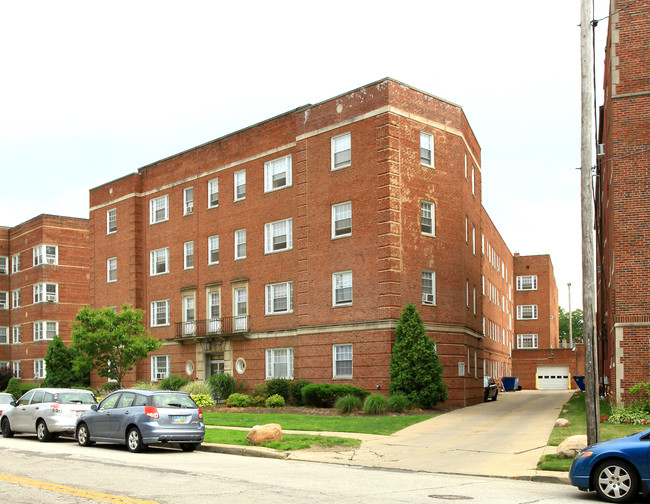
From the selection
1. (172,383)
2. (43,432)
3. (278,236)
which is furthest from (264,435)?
(172,383)

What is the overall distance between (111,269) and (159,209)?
6124 millimetres

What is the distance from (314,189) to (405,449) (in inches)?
709

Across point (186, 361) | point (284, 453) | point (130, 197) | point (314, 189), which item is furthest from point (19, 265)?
point (284, 453)

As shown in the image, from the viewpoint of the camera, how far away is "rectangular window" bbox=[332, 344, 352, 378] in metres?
32.5

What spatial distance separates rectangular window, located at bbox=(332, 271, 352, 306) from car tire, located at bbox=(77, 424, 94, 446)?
577 inches

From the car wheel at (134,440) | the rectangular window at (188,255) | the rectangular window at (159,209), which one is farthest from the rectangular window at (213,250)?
the car wheel at (134,440)

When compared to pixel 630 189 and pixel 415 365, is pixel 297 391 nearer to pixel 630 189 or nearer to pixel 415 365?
pixel 415 365

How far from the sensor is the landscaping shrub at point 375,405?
27484 millimetres

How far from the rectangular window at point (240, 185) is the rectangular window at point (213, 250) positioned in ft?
9.23

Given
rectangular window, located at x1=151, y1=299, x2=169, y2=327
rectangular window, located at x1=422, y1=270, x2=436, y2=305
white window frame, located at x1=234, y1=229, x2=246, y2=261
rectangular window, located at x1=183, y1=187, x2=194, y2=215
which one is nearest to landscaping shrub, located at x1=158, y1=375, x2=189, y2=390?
rectangular window, located at x1=151, y1=299, x2=169, y2=327

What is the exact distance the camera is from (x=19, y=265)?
63.8 meters

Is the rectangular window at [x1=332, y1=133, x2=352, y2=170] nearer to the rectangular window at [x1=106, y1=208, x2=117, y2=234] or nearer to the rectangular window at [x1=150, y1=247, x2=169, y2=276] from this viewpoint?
the rectangular window at [x1=150, y1=247, x2=169, y2=276]

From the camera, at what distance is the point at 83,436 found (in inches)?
804

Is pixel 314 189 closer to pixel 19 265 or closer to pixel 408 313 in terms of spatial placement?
pixel 408 313
